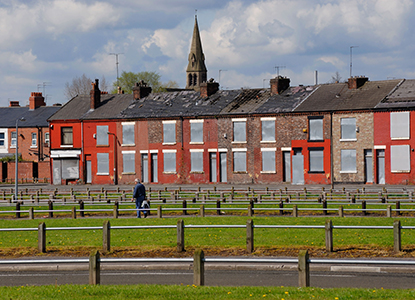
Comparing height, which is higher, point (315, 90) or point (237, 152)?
point (315, 90)

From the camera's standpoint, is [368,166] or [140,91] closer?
[368,166]

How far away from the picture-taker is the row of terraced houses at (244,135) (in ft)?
179

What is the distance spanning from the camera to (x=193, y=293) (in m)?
12.7

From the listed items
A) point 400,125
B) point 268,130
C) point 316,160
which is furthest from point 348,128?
point 268,130

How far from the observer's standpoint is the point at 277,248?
19.7 meters

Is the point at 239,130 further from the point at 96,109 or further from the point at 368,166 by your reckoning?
the point at 96,109

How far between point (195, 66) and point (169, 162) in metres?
84.1

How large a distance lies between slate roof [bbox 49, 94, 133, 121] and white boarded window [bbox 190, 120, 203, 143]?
8.37m

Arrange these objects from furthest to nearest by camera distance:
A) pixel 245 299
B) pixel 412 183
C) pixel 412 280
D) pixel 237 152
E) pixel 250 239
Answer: pixel 237 152
pixel 412 183
pixel 250 239
pixel 412 280
pixel 245 299

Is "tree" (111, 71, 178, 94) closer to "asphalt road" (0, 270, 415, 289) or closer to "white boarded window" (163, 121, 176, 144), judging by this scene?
"white boarded window" (163, 121, 176, 144)

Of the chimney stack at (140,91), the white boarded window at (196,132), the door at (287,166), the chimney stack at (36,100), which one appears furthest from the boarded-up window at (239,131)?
the chimney stack at (36,100)

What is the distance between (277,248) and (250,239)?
103 cm

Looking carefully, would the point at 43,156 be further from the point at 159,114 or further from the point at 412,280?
the point at 412,280

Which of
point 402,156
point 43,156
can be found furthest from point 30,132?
point 402,156
